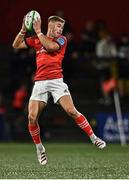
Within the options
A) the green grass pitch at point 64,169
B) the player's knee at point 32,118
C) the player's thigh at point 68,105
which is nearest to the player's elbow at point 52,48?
the player's thigh at point 68,105

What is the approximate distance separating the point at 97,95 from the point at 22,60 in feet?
9.52

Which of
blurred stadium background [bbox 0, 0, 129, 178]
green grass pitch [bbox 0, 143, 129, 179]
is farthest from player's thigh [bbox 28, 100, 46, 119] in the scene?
blurred stadium background [bbox 0, 0, 129, 178]

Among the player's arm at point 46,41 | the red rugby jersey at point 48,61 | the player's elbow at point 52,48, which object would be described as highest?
the player's arm at point 46,41

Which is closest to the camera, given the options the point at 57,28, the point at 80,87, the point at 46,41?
the point at 46,41

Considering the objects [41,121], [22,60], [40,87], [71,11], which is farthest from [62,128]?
[40,87]

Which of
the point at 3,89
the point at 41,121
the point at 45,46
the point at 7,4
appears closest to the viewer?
the point at 45,46

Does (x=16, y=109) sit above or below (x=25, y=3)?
below

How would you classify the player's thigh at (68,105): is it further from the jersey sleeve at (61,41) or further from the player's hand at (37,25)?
the player's hand at (37,25)

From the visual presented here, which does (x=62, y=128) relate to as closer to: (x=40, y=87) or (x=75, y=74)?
(x=75, y=74)

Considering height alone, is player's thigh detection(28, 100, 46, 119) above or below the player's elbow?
below

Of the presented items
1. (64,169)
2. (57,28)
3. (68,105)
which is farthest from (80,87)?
(64,169)

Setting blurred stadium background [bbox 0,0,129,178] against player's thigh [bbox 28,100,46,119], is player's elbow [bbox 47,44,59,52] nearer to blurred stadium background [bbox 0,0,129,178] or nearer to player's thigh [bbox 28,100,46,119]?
player's thigh [bbox 28,100,46,119]

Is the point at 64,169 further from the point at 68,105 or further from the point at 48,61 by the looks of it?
the point at 48,61

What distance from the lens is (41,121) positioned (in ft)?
73.2
